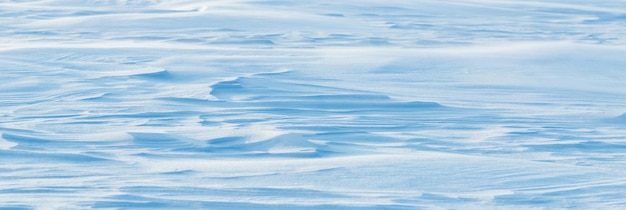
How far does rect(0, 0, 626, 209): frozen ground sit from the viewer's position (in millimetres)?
2279

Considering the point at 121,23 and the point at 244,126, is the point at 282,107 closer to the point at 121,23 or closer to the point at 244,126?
the point at 244,126

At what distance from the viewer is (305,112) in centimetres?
322

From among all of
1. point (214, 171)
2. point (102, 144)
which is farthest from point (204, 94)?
point (214, 171)

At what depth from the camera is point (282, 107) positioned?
328 cm

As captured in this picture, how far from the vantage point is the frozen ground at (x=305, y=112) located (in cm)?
228

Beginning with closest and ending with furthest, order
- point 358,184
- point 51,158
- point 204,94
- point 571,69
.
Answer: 1. point 358,184
2. point 51,158
3. point 204,94
4. point 571,69

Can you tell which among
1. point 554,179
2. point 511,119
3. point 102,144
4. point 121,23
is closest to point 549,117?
point 511,119

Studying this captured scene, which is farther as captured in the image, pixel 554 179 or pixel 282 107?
pixel 282 107

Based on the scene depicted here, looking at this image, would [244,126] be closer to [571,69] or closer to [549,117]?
[549,117]

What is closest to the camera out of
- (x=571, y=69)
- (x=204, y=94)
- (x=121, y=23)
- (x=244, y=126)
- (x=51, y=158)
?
(x=51, y=158)

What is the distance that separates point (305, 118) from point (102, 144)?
26.0 inches

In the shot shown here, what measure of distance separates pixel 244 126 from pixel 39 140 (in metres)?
0.56

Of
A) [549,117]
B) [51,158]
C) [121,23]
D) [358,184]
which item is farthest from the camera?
[121,23]

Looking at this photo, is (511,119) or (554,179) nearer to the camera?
(554,179)
